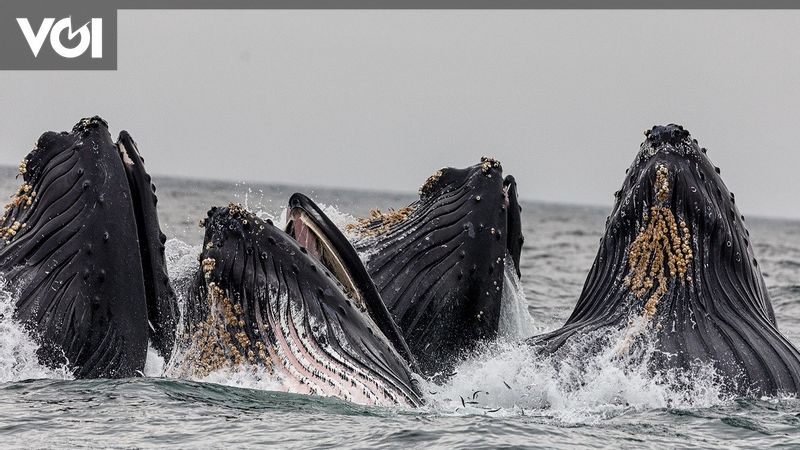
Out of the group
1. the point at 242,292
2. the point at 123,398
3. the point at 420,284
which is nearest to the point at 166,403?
the point at 123,398

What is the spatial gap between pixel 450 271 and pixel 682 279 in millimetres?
1868

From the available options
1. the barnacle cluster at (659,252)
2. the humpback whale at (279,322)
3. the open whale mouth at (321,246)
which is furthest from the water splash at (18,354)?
the barnacle cluster at (659,252)

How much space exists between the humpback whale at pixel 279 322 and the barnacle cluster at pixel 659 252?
2132mm

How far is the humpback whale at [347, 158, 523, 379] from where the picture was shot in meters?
10.6

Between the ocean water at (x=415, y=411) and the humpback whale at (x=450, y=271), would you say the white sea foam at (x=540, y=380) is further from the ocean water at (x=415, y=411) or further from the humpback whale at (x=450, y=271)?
the humpback whale at (x=450, y=271)

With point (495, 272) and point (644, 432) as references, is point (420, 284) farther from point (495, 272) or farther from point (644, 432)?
point (644, 432)

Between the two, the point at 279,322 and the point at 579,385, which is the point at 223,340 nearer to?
the point at 279,322

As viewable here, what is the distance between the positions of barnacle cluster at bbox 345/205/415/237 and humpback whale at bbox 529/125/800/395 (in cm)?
178

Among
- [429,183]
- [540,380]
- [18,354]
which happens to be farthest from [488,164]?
[18,354]

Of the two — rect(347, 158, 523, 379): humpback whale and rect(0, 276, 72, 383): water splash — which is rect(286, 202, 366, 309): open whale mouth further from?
rect(0, 276, 72, 383): water splash

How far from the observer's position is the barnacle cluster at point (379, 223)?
11180mm

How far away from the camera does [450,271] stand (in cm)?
1064

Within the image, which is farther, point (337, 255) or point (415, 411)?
point (337, 255)

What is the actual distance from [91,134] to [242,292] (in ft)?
5.53
